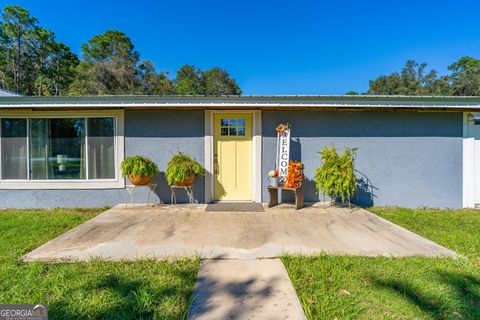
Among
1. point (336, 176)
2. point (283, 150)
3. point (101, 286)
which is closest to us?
point (101, 286)

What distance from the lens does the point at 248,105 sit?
16.6ft

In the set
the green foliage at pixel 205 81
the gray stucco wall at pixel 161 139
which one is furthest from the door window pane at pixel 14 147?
the green foliage at pixel 205 81

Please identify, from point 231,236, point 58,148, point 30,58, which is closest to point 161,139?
point 58,148

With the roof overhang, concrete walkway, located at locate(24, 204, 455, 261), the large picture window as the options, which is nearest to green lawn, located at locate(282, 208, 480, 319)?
concrete walkway, located at locate(24, 204, 455, 261)

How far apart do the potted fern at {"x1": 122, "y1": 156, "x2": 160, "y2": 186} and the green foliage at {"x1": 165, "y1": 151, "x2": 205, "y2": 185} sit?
0.41 meters

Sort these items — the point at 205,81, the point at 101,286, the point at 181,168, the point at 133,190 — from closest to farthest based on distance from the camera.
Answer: the point at 101,286, the point at 181,168, the point at 133,190, the point at 205,81

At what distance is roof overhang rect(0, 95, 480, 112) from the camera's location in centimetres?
511

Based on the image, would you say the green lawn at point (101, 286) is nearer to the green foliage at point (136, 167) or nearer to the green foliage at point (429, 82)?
the green foliage at point (136, 167)

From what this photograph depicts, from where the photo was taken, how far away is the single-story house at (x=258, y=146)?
211 inches

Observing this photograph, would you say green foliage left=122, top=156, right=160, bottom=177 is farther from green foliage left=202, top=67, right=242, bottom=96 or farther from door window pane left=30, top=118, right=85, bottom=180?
green foliage left=202, top=67, right=242, bottom=96

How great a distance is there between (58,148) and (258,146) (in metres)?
4.77

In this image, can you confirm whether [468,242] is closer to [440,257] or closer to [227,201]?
[440,257]

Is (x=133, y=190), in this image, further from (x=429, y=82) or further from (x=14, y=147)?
(x=429, y=82)

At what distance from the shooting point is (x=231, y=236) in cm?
349
